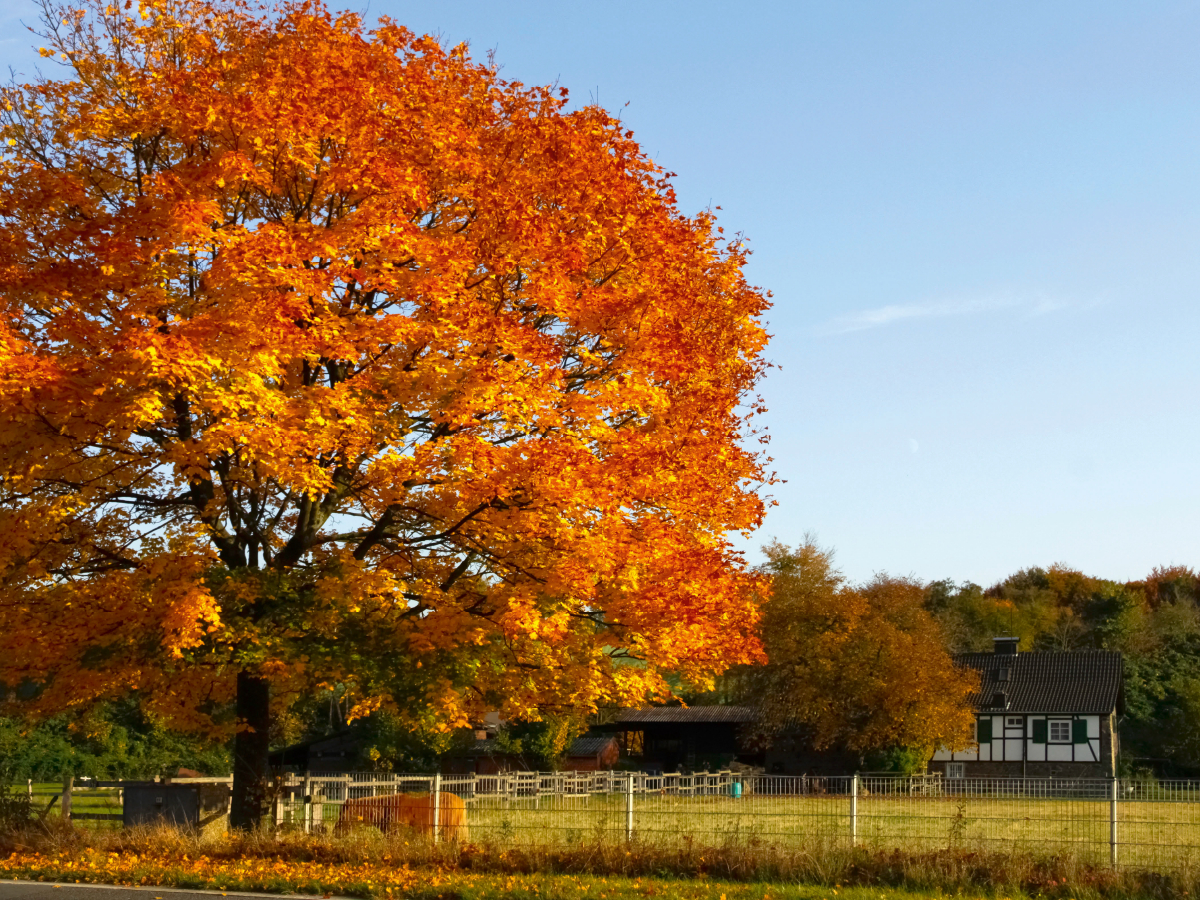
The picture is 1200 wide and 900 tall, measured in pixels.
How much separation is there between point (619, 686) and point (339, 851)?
437 cm

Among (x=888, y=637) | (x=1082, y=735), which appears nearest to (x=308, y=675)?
(x=888, y=637)

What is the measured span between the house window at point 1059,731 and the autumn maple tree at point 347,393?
133 ft

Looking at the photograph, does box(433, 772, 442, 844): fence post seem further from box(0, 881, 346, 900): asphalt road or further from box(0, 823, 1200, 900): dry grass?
box(0, 881, 346, 900): asphalt road

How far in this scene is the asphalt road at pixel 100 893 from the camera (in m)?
13.8

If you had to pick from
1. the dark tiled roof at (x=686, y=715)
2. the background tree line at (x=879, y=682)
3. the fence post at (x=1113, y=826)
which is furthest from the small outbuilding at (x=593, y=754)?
the fence post at (x=1113, y=826)

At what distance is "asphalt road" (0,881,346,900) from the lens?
1384 centimetres

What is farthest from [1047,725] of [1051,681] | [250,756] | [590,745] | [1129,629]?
[250,756]

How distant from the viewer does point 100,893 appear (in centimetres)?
1415

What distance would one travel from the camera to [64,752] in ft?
174

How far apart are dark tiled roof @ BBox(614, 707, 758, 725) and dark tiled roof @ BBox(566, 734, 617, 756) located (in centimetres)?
112

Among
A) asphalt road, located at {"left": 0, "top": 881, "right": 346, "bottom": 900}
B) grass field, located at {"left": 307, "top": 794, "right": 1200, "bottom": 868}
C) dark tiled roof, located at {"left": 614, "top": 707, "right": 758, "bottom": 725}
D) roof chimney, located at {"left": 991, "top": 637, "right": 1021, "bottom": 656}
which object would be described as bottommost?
dark tiled roof, located at {"left": 614, "top": 707, "right": 758, "bottom": 725}

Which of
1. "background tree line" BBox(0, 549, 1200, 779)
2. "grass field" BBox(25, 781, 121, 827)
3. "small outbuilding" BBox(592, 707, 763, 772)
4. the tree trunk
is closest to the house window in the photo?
"background tree line" BBox(0, 549, 1200, 779)

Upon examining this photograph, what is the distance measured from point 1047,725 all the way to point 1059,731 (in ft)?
1.75

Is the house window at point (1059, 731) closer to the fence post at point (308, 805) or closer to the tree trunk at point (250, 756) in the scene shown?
the fence post at point (308, 805)
